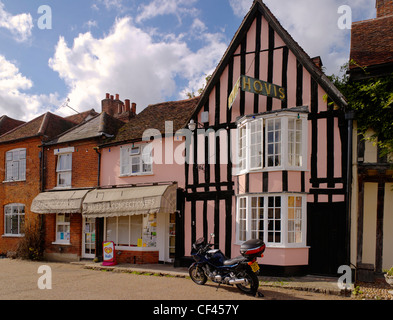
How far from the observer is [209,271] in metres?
9.02

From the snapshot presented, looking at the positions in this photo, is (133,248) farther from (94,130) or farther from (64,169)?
(94,130)

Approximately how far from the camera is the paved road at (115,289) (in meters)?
8.07

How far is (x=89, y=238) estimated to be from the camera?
15.3 meters

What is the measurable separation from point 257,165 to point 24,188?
1293 centimetres

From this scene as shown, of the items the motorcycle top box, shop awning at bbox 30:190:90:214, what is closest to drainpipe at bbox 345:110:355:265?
the motorcycle top box

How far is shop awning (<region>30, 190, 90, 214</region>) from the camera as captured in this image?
14461mm

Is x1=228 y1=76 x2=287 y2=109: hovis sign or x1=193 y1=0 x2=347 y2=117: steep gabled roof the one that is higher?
x1=193 y1=0 x2=347 y2=117: steep gabled roof

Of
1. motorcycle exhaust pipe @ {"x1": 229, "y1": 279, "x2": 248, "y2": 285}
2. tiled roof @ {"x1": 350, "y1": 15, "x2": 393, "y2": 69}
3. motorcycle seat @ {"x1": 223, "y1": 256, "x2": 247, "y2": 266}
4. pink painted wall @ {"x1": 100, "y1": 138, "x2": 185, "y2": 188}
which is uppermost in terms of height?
tiled roof @ {"x1": 350, "y1": 15, "x2": 393, "y2": 69}

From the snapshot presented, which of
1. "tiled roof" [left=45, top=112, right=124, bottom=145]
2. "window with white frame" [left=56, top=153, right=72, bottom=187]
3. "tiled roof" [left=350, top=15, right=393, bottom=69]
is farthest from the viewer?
"window with white frame" [left=56, top=153, right=72, bottom=187]

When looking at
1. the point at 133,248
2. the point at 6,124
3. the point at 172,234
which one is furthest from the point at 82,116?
the point at 172,234

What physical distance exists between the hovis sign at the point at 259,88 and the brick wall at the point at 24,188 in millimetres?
11686

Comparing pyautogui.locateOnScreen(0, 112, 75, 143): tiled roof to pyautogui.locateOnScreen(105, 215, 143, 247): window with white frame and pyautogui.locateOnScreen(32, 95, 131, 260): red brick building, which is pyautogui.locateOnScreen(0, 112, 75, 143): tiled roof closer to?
pyautogui.locateOnScreen(32, 95, 131, 260): red brick building

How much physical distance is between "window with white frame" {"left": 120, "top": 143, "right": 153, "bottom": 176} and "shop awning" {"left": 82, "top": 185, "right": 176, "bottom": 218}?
97 centimetres

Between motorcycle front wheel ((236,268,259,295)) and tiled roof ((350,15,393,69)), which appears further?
tiled roof ((350,15,393,69))
